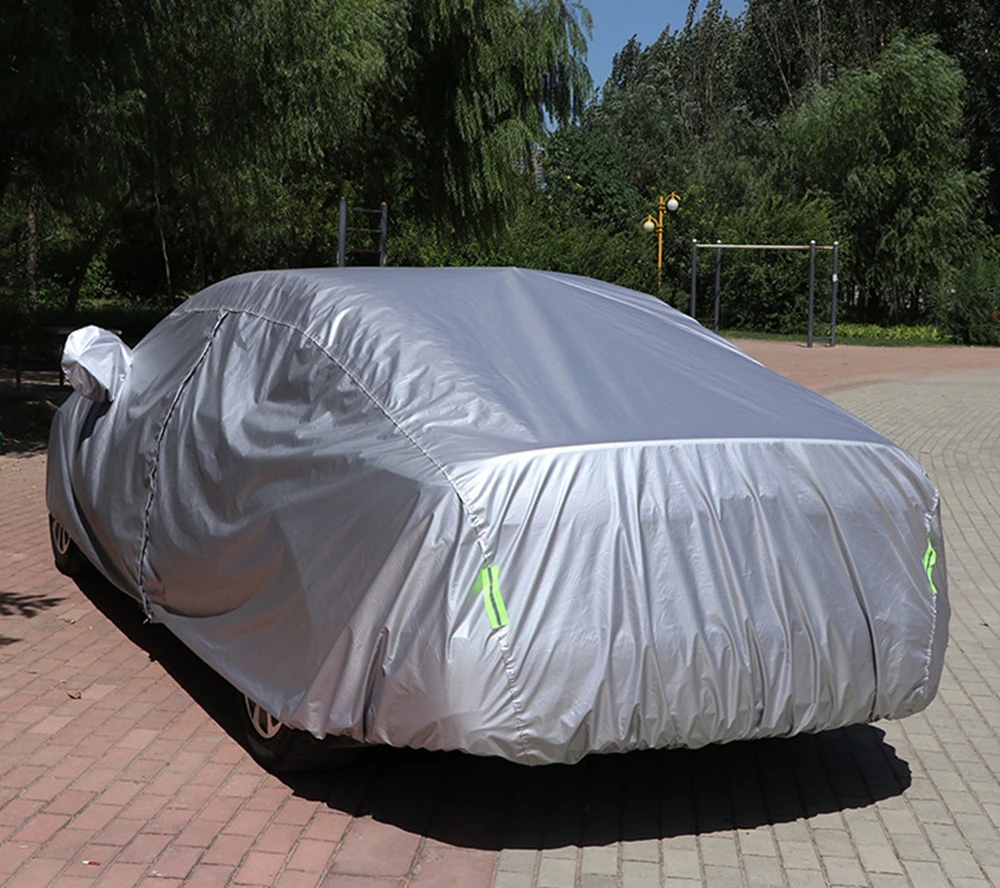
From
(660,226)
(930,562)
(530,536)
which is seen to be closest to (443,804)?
(530,536)

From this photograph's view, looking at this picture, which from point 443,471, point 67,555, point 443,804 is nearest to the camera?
point 443,471

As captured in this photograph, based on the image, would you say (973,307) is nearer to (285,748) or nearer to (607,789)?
(607,789)

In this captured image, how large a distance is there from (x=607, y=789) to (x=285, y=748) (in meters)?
1.08

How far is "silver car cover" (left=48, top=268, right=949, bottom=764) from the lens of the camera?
3.52 meters

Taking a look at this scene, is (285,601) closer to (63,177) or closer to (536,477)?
(536,477)

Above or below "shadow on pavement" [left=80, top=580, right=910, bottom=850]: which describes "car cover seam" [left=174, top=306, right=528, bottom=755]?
above

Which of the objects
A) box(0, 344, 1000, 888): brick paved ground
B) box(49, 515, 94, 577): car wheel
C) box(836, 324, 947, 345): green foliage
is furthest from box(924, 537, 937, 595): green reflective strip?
box(836, 324, 947, 345): green foliage

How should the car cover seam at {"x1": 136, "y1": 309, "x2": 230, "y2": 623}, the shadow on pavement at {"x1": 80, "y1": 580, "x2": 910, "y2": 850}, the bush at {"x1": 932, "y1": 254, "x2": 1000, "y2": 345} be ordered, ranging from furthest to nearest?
the bush at {"x1": 932, "y1": 254, "x2": 1000, "y2": 345}, the car cover seam at {"x1": 136, "y1": 309, "x2": 230, "y2": 623}, the shadow on pavement at {"x1": 80, "y1": 580, "x2": 910, "y2": 850}

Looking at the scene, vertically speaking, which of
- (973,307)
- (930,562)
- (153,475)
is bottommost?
(973,307)

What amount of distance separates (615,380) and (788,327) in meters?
33.7

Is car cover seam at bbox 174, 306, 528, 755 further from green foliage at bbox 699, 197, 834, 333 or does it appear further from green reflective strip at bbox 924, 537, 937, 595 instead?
green foliage at bbox 699, 197, 834, 333

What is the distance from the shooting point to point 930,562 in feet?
13.7

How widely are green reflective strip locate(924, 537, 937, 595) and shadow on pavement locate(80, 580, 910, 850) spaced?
76 cm

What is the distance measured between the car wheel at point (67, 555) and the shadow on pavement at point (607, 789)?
6.83 feet
